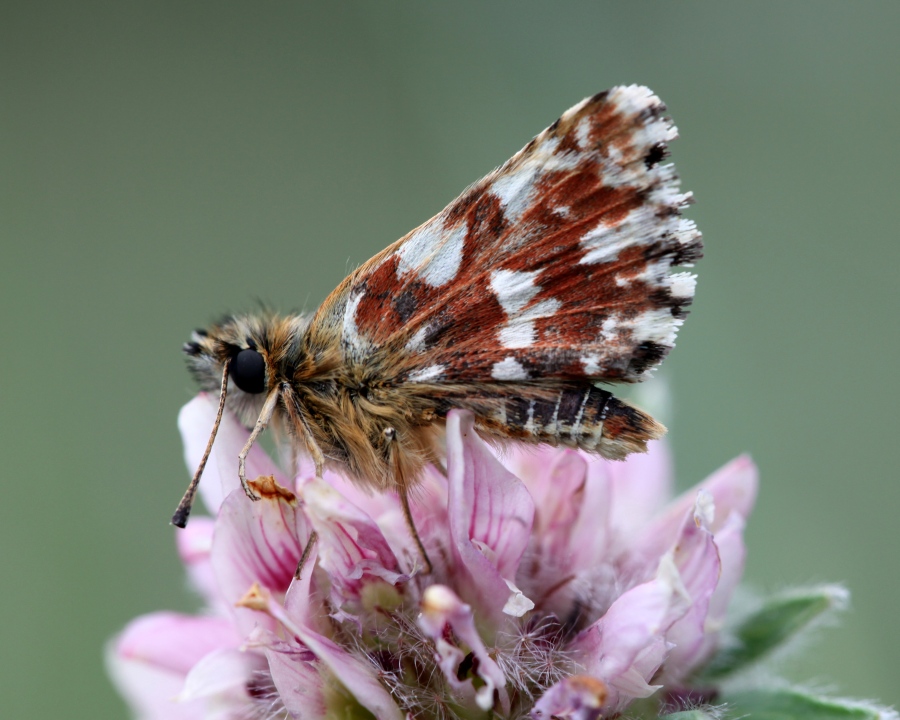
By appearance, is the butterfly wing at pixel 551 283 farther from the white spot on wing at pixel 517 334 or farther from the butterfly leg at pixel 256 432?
the butterfly leg at pixel 256 432

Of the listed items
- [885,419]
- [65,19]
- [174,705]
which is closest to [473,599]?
[174,705]

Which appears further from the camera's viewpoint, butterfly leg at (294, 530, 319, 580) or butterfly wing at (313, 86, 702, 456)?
butterfly leg at (294, 530, 319, 580)

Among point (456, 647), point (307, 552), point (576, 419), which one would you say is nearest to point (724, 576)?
point (576, 419)

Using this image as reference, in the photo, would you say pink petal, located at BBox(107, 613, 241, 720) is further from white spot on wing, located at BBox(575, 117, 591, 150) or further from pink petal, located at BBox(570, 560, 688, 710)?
white spot on wing, located at BBox(575, 117, 591, 150)

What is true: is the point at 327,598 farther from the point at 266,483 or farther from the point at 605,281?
the point at 605,281

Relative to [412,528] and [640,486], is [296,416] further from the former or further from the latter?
[640,486]

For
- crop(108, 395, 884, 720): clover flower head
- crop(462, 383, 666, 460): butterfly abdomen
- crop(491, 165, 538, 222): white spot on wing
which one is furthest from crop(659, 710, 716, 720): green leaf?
crop(491, 165, 538, 222): white spot on wing
